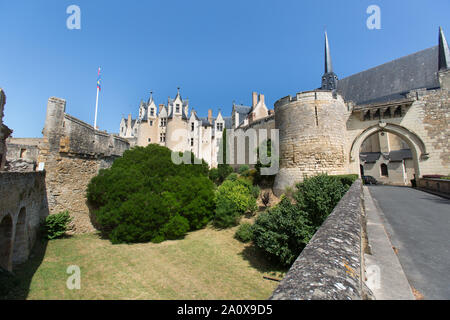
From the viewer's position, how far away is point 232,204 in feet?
49.3

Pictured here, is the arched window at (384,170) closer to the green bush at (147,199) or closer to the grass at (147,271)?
the green bush at (147,199)

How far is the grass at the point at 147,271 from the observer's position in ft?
22.7

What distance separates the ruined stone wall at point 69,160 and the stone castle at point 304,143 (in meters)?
0.04

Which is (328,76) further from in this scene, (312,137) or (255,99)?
(312,137)

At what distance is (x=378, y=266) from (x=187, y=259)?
9.38 m

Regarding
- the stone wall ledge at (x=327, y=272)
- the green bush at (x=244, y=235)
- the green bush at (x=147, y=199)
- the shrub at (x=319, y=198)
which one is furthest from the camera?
the green bush at (x=244, y=235)

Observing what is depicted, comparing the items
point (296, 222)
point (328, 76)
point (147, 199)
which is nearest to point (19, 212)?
point (147, 199)

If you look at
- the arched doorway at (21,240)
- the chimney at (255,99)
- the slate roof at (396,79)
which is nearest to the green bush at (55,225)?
the arched doorway at (21,240)

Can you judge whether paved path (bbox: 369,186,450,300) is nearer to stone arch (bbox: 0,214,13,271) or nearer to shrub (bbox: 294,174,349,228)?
shrub (bbox: 294,174,349,228)

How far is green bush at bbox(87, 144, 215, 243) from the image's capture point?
11523 mm

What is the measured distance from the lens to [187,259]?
996cm

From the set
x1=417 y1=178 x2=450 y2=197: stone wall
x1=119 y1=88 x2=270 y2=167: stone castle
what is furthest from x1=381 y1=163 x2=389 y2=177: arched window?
x1=119 y1=88 x2=270 y2=167: stone castle
